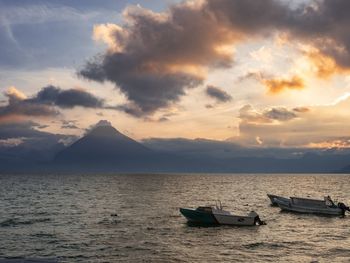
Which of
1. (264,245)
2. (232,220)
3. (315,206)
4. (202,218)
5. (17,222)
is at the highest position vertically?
(315,206)

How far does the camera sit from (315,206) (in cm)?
7906

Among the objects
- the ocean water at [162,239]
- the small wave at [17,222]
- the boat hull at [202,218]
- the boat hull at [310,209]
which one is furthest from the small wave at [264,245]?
the boat hull at [310,209]

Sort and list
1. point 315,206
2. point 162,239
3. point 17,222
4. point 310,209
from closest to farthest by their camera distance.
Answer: point 162,239 < point 17,222 < point 315,206 < point 310,209

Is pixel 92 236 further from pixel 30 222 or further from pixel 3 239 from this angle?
pixel 30 222

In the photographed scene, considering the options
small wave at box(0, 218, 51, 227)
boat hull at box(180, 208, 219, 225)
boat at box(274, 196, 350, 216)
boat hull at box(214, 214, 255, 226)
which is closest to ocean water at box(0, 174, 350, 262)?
small wave at box(0, 218, 51, 227)

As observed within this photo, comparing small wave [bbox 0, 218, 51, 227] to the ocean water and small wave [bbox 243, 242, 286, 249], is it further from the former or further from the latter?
small wave [bbox 243, 242, 286, 249]

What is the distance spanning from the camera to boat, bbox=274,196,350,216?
3012 inches

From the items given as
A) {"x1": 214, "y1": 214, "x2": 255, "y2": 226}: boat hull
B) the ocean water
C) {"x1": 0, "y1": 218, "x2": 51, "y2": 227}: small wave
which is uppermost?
{"x1": 214, "y1": 214, "x2": 255, "y2": 226}: boat hull

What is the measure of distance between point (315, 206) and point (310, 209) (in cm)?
114

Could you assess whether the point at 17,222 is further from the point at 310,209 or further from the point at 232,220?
the point at 310,209

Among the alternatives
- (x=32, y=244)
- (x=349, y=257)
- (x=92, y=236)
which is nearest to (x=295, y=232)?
(x=349, y=257)

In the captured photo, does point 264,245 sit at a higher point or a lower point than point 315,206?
lower

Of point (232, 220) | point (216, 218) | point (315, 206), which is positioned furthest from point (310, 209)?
A: point (216, 218)

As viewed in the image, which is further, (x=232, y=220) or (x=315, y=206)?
(x=315, y=206)
